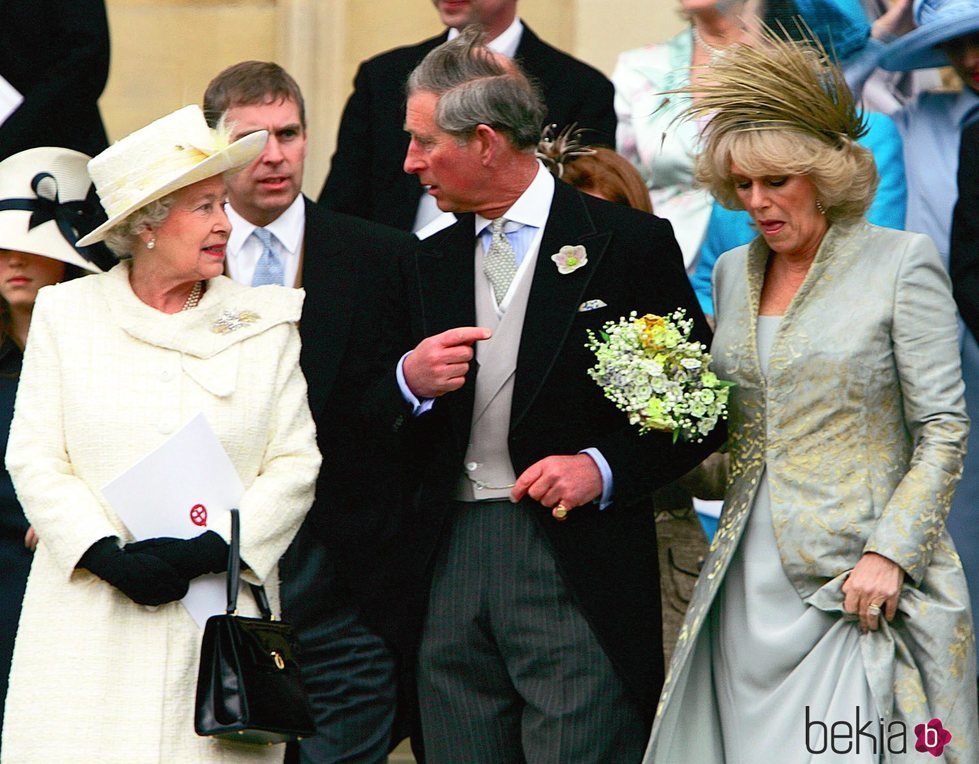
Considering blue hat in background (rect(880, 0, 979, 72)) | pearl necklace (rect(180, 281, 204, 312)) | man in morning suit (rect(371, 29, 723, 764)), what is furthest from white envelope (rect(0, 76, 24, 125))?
blue hat in background (rect(880, 0, 979, 72))

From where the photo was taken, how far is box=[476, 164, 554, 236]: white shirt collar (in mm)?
4879

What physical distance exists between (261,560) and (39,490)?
0.53m

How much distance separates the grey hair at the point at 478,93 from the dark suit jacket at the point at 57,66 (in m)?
1.63

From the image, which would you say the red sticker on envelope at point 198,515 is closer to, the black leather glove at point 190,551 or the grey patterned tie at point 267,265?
the black leather glove at point 190,551

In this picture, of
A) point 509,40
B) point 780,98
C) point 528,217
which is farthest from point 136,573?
point 509,40

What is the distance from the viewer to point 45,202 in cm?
556

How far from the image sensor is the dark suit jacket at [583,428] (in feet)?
15.4

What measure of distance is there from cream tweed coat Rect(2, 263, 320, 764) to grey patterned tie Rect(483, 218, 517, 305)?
19.7 inches

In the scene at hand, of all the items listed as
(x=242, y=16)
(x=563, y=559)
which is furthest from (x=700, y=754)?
(x=242, y=16)

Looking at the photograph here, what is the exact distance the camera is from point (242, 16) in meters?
8.01

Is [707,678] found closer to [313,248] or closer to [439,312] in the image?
[439,312]

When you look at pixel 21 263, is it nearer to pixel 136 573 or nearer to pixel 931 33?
pixel 136 573

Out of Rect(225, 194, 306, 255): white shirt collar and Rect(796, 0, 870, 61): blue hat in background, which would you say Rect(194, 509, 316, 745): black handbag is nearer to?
Rect(225, 194, 306, 255): white shirt collar

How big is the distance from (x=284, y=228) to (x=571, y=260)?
4.13 ft
